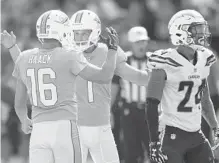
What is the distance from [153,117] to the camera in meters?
5.49

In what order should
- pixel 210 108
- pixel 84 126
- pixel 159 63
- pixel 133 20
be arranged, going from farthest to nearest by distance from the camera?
pixel 133 20, pixel 84 126, pixel 210 108, pixel 159 63

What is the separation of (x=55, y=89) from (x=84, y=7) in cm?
612

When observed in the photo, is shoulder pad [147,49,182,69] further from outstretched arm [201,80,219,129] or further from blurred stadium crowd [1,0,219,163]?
blurred stadium crowd [1,0,219,163]

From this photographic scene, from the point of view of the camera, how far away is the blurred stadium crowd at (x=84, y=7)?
34.6 feet

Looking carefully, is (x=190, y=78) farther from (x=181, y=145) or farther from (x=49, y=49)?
(x=49, y=49)

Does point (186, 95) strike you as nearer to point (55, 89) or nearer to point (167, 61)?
point (167, 61)

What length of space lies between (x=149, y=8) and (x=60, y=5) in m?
1.49

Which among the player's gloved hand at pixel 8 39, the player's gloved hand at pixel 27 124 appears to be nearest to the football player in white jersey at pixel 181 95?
the player's gloved hand at pixel 27 124

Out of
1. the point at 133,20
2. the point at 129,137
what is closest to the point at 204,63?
the point at 129,137

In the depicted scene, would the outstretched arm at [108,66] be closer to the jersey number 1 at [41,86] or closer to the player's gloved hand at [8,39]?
the jersey number 1 at [41,86]

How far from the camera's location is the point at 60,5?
11.7 metres

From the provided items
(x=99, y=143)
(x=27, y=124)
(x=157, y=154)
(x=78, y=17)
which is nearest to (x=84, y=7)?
(x=78, y=17)

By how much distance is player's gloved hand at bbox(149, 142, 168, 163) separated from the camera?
5.41 m

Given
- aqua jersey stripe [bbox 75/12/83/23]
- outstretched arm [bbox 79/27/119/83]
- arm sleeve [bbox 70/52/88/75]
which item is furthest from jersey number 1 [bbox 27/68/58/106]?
aqua jersey stripe [bbox 75/12/83/23]
